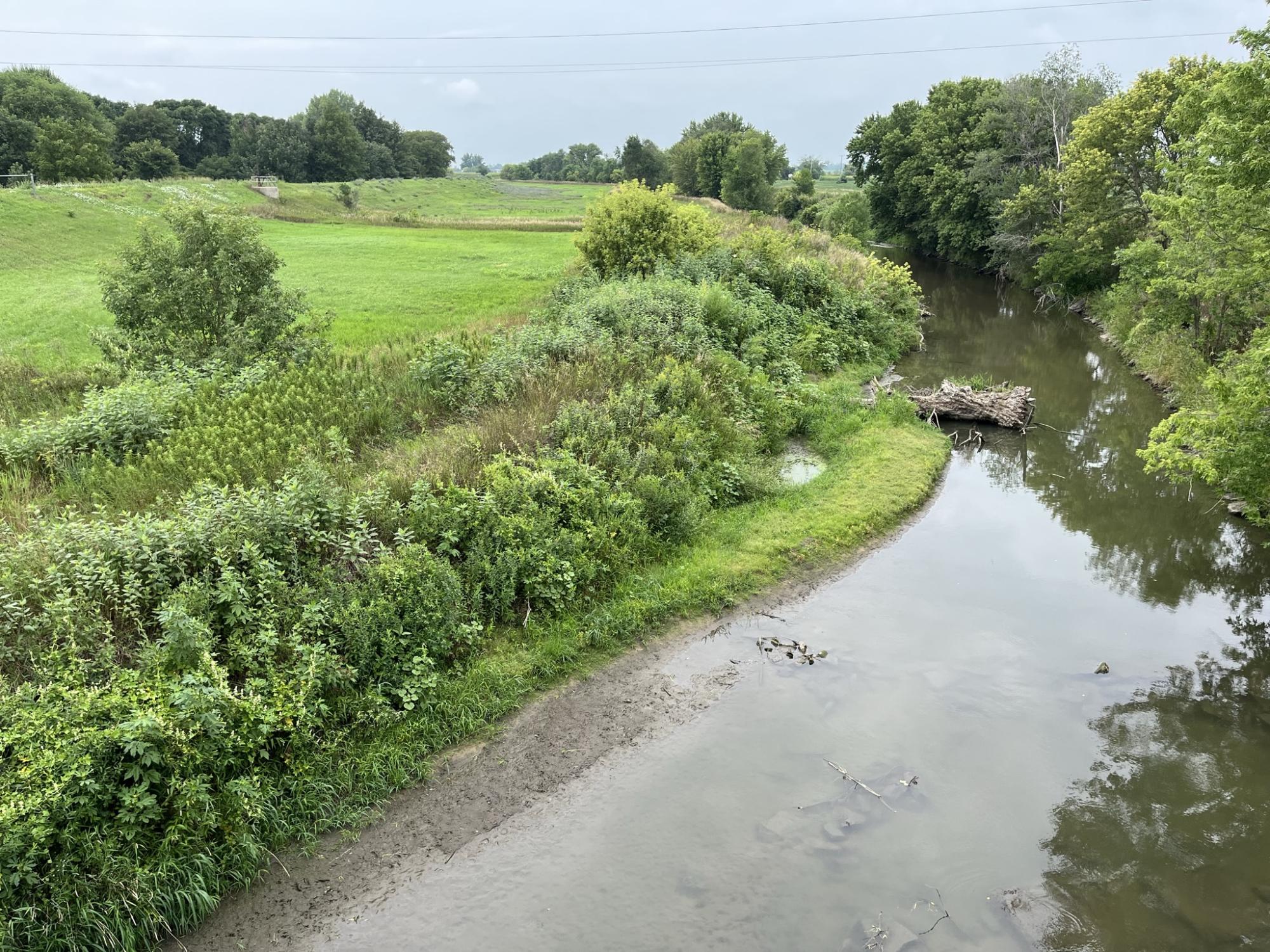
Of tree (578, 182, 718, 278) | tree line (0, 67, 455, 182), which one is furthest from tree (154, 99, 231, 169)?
tree (578, 182, 718, 278)

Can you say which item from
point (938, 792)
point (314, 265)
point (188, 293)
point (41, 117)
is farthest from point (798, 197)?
point (938, 792)

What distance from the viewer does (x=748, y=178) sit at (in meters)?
66.1

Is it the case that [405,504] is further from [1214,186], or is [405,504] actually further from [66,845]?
[1214,186]

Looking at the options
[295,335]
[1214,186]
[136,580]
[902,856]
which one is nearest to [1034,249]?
[1214,186]

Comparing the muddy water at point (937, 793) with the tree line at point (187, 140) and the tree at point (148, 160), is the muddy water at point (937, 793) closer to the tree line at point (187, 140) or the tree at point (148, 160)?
the tree line at point (187, 140)

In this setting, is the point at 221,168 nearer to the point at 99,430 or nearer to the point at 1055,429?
the point at 99,430

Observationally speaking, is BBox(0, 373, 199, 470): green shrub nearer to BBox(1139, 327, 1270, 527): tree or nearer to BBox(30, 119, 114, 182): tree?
BBox(1139, 327, 1270, 527): tree

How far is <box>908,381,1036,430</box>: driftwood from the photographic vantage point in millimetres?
17703

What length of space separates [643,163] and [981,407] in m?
83.2

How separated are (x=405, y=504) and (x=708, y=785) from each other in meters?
5.05

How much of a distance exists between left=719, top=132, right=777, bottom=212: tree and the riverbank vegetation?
11.8 metres

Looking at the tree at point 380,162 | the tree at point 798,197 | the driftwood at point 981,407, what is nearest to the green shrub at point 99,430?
the driftwood at point 981,407

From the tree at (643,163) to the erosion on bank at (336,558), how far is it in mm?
81583

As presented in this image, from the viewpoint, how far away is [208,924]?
562cm
